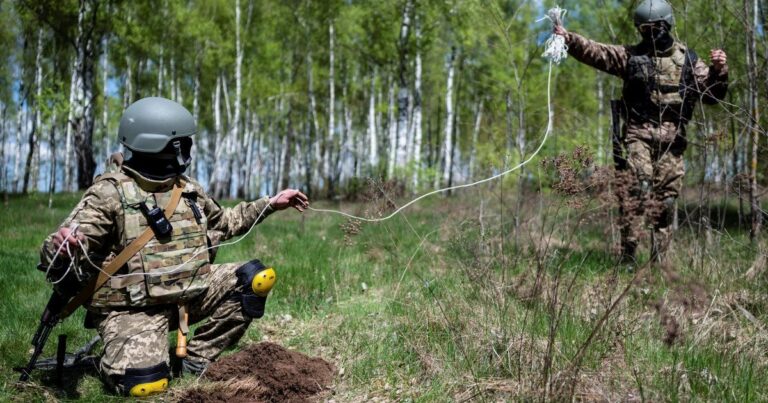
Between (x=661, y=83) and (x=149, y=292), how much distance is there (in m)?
4.51

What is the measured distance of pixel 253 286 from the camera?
11.6ft

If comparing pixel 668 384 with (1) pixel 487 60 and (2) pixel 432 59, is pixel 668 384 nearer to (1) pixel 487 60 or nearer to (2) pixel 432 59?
(1) pixel 487 60

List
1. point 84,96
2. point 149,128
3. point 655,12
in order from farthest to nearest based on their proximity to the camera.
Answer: point 84,96
point 655,12
point 149,128

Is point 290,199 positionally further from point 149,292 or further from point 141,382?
point 141,382

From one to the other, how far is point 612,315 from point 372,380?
1.40 m

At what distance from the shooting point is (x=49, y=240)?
2.93m

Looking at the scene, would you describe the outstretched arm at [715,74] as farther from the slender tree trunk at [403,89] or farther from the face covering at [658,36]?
the slender tree trunk at [403,89]

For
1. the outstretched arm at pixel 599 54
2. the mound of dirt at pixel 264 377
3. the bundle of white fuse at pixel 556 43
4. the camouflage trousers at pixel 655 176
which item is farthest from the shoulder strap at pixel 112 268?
the camouflage trousers at pixel 655 176

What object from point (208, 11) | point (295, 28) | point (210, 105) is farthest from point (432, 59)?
point (210, 105)

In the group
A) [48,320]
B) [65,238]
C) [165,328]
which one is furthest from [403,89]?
[65,238]

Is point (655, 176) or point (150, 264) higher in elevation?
point (655, 176)

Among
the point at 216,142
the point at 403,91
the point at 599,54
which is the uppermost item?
the point at 403,91

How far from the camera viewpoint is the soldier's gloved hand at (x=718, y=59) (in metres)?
4.54

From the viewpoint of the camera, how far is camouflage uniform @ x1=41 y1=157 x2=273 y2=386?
10.4ft
